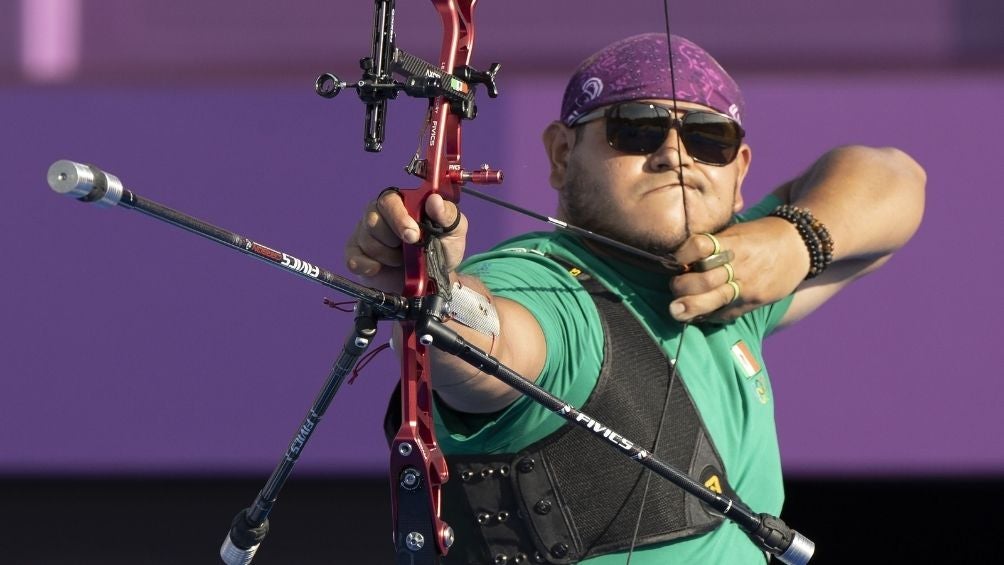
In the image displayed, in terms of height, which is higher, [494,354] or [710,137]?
[710,137]

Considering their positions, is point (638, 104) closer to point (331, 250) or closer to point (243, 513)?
point (243, 513)

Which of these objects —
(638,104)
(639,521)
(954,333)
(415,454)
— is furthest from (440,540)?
(954,333)

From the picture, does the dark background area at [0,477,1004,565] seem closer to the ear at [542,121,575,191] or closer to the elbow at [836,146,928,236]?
A: the elbow at [836,146,928,236]

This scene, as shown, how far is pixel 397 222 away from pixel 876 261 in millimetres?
1230

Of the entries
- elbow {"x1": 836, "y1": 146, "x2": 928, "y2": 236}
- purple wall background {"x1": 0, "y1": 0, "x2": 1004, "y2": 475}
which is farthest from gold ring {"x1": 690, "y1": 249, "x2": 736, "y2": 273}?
purple wall background {"x1": 0, "y1": 0, "x2": 1004, "y2": 475}

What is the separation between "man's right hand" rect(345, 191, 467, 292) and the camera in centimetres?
120

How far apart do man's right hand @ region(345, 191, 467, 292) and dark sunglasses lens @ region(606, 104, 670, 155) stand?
0.57 metres

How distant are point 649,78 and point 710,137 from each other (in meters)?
0.11

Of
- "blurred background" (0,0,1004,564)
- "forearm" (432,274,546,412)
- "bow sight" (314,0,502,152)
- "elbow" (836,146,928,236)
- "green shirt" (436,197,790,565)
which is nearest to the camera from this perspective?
"bow sight" (314,0,502,152)

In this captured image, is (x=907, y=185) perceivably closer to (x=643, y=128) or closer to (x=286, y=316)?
(x=643, y=128)

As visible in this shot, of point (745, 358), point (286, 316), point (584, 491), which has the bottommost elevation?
point (286, 316)

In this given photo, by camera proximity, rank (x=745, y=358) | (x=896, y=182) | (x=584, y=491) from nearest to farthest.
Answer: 1. (x=584, y=491)
2. (x=745, y=358)
3. (x=896, y=182)

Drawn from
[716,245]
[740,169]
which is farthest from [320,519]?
[716,245]

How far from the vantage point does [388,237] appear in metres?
1.22
